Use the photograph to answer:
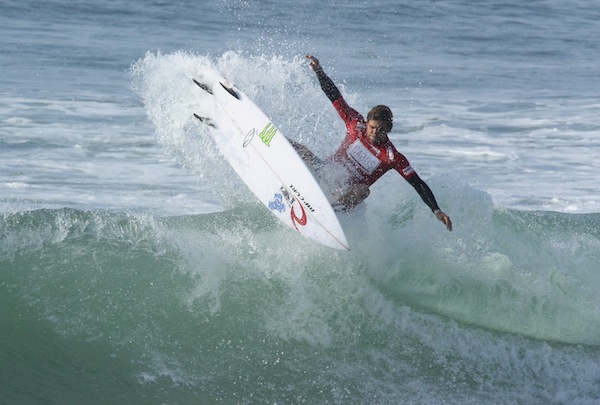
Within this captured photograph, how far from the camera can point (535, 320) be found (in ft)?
24.6

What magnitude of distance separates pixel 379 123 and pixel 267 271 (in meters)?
1.47

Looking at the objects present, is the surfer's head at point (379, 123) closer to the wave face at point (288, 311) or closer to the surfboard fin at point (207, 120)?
the wave face at point (288, 311)

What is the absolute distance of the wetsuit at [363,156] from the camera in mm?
7109

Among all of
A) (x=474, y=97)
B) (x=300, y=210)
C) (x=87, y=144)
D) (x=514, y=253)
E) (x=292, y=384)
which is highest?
(x=300, y=210)

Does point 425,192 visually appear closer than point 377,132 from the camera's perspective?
Yes

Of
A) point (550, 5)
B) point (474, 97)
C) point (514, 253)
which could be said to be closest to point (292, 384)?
point (514, 253)

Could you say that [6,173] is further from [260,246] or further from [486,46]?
[486,46]

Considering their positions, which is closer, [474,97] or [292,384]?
[292,384]

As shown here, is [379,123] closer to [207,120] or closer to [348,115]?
[348,115]

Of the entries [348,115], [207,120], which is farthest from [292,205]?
[207,120]

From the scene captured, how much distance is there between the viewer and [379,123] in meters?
7.00

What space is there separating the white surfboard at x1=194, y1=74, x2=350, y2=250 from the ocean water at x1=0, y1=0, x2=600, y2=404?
0.31 meters

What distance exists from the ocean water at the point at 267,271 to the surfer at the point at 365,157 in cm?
39

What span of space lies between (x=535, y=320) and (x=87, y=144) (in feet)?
24.3
